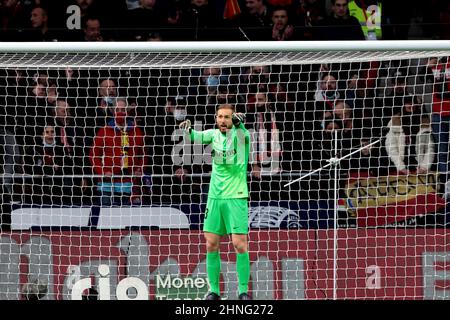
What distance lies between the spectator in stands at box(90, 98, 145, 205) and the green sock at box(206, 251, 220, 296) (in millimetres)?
1173

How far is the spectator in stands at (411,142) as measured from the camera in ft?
39.0

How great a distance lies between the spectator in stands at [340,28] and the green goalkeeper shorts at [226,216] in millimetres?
3254

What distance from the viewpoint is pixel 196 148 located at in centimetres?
1238

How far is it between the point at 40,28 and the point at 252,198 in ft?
10.6

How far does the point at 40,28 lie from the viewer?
1370cm

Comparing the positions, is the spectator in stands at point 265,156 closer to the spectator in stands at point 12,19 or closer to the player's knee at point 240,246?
the player's knee at point 240,246

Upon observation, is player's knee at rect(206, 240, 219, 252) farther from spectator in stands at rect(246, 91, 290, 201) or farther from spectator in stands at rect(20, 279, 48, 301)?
spectator in stands at rect(20, 279, 48, 301)

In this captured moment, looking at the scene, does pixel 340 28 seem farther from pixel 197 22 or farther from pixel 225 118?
pixel 225 118

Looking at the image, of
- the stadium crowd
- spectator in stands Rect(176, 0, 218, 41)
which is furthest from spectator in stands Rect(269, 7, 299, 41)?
the stadium crowd

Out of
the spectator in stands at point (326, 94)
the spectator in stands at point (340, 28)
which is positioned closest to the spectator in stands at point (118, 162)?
the spectator in stands at point (326, 94)

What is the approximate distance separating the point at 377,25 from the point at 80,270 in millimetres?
4363

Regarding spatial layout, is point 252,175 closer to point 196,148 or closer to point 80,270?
point 196,148

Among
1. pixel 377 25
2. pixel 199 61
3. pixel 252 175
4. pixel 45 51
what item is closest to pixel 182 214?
pixel 252 175

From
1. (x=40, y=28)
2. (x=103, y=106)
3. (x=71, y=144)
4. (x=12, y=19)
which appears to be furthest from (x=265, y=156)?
(x=12, y=19)
